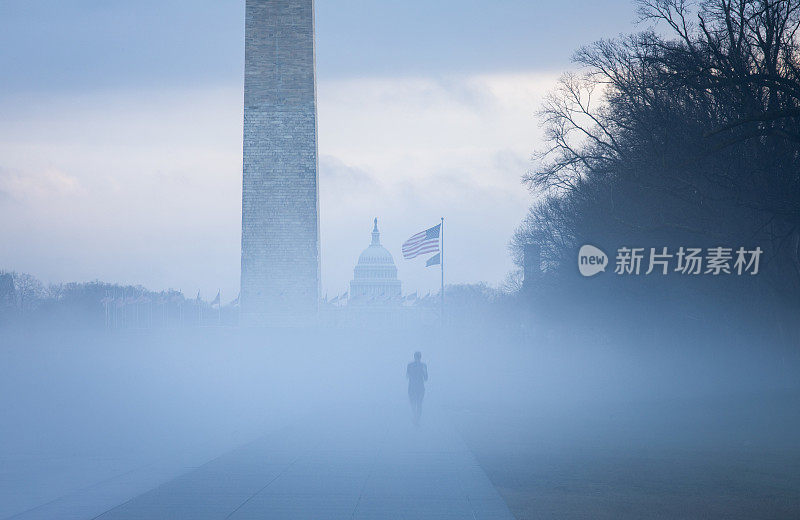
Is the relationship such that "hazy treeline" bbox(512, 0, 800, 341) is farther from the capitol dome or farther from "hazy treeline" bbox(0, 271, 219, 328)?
the capitol dome

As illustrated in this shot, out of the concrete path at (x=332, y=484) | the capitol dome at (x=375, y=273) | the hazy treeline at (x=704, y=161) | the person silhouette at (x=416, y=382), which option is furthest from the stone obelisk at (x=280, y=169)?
the capitol dome at (x=375, y=273)

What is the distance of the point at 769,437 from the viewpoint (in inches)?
928

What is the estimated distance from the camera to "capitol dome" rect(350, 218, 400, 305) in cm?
14525

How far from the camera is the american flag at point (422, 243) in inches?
2621

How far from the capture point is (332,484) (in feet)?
50.4

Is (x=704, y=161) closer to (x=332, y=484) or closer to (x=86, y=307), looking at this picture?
(x=332, y=484)

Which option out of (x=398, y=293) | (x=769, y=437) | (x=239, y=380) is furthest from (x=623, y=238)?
(x=398, y=293)

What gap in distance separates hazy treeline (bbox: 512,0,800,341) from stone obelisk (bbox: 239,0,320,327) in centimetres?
1271

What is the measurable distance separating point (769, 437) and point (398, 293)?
122m

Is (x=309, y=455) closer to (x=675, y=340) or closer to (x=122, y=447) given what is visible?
(x=122, y=447)

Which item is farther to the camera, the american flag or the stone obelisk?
the american flag

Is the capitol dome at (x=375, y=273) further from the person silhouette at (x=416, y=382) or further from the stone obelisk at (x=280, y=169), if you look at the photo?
the person silhouette at (x=416, y=382)

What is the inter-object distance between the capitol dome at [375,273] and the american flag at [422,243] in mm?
71100

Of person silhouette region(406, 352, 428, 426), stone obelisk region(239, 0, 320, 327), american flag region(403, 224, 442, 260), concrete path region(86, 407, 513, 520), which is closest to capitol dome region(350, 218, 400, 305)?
american flag region(403, 224, 442, 260)
